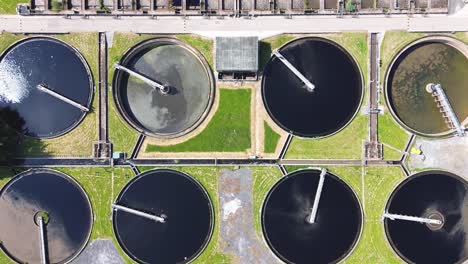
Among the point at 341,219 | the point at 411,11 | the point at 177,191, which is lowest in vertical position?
the point at 341,219

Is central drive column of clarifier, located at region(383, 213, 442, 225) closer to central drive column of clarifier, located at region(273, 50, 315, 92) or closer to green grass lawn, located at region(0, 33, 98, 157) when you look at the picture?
central drive column of clarifier, located at region(273, 50, 315, 92)

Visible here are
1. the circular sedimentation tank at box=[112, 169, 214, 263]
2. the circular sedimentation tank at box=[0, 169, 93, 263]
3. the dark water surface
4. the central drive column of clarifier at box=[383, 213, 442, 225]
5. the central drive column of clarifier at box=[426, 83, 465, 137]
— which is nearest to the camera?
the central drive column of clarifier at box=[383, 213, 442, 225]

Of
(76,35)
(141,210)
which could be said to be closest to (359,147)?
(141,210)

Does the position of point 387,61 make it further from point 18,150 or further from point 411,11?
point 18,150

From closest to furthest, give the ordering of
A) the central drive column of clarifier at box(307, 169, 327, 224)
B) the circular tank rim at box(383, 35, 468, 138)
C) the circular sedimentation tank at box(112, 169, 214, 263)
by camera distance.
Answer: the central drive column of clarifier at box(307, 169, 327, 224) < the circular sedimentation tank at box(112, 169, 214, 263) < the circular tank rim at box(383, 35, 468, 138)

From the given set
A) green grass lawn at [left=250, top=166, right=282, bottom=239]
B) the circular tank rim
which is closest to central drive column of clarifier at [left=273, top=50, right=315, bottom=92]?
the circular tank rim

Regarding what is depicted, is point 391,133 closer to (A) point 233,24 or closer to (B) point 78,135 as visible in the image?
(A) point 233,24

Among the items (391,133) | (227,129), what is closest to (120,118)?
(227,129)
